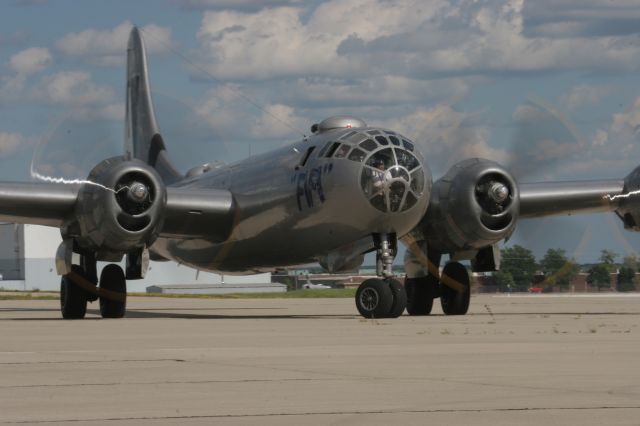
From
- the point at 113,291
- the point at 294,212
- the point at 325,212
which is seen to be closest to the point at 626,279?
the point at 294,212

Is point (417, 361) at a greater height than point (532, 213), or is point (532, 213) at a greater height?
point (532, 213)

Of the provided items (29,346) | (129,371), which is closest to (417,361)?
(129,371)

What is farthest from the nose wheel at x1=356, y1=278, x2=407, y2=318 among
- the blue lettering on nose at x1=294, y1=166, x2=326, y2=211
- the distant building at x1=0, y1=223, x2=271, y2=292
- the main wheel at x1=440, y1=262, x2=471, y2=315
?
the distant building at x1=0, y1=223, x2=271, y2=292

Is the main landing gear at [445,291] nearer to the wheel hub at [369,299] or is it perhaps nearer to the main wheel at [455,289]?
the main wheel at [455,289]

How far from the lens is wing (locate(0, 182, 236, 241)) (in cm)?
2603

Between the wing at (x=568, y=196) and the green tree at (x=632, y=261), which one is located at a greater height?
the wing at (x=568, y=196)

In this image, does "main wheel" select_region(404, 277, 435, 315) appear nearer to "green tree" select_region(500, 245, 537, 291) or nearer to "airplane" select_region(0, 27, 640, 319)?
"airplane" select_region(0, 27, 640, 319)

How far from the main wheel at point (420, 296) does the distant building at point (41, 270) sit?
6653cm

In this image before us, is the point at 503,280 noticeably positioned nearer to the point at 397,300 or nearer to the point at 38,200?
the point at 397,300

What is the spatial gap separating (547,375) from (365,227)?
13.7 metres

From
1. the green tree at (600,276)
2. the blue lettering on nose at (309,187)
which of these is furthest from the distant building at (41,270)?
the blue lettering on nose at (309,187)

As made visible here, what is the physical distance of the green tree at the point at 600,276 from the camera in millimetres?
82375

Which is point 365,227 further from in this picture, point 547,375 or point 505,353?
point 547,375

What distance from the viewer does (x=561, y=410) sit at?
29.6ft
